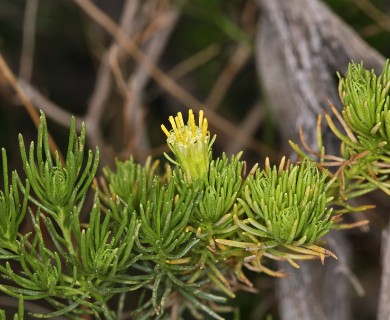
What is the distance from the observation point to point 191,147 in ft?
1.39

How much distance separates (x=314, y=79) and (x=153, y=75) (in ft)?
1.07

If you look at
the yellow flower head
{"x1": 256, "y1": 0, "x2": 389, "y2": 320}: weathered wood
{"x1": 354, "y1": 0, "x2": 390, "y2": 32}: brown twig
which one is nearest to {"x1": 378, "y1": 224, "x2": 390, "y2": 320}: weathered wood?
{"x1": 256, "y1": 0, "x2": 389, "y2": 320}: weathered wood

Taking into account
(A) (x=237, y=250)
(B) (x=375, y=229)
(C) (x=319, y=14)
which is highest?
(C) (x=319, y=14)

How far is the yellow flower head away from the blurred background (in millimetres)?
372

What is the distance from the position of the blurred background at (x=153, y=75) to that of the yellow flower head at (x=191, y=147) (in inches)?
14.6

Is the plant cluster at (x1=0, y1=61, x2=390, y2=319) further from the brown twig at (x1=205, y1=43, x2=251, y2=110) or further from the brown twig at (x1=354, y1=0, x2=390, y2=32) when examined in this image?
the brown twig at (x1=205, y1=43, x2=251, y2=110)

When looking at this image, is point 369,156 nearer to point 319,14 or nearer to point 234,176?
point 234,176

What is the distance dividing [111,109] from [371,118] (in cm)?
68

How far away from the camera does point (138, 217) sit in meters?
0.44

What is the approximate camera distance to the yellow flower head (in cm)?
43

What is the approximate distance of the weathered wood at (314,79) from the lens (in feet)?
2.06

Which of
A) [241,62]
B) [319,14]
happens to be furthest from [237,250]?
[241,62]

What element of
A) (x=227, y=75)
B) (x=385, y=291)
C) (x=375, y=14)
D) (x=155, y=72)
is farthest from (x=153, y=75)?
(x=385, y=291)

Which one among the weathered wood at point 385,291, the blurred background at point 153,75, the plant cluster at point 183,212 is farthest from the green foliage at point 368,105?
the blurred background at point 153,75
